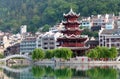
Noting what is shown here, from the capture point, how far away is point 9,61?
103250 millimetres

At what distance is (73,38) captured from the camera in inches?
3713

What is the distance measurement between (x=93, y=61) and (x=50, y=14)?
201 ft

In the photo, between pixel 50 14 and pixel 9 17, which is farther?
pixel 9 17

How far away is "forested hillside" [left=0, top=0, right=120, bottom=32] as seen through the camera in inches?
5442

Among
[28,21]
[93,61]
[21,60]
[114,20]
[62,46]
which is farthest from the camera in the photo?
[28,21]

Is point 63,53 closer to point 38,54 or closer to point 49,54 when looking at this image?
point 49,54

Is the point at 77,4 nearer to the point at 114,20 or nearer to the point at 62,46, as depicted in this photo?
the point at 114,20

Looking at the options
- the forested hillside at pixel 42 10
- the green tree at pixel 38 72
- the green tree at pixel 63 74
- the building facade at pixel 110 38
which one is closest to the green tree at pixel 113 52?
the building facade at pixel 110 38

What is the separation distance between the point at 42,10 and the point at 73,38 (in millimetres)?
72783

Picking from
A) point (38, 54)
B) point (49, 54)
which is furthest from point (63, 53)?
point (38, 54)

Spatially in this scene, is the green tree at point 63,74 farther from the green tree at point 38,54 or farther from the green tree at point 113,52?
the green tree at point 38,54

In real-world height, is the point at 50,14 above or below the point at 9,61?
above

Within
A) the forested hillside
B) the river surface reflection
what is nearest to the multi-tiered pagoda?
the river surface reflection

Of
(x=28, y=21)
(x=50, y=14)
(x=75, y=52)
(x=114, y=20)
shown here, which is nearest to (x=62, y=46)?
(x=75, y=52)
